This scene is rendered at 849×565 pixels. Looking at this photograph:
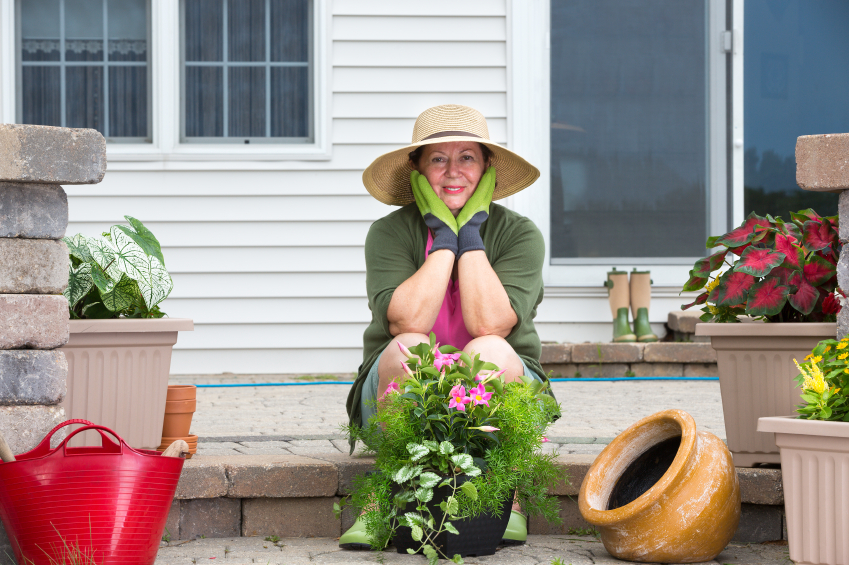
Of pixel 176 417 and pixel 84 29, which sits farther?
pixel 84 29

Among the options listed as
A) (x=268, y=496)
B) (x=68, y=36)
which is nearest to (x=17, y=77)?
(x=68, y=36)

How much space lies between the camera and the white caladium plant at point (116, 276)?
233 centimetres

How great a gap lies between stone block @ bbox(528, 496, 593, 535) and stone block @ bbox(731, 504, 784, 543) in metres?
0.41

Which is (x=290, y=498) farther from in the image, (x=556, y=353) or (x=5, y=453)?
(x=556, y=353)

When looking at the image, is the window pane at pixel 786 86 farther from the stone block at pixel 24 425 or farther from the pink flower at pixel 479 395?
the stone block at pixel 24 425

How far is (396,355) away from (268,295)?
278 centimetres

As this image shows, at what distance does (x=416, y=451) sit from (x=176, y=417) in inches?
32.9

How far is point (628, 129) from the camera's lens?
518 cm

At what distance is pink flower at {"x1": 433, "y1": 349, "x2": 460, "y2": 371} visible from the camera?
2070mm

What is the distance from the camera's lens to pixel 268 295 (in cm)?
495

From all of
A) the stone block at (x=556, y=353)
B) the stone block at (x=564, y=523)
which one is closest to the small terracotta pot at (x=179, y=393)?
the stone block at (x=564, y=523)

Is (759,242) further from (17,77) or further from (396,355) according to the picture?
(17,77)

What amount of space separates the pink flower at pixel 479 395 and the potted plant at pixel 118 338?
86cm

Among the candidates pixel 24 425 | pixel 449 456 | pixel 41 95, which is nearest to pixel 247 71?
pixel 41 95
